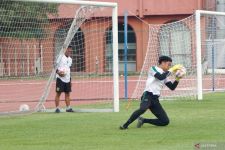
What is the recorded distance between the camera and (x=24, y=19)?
1980cm

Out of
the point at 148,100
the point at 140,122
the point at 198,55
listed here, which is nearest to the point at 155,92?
the point at 148,100

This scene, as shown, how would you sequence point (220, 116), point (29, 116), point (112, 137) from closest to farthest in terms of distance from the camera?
point (112, 137), point (220, 116), point (29, 116)

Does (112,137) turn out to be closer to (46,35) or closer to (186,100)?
(46,35)

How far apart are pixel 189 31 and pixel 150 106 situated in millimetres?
11548

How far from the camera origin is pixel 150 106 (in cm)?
1447

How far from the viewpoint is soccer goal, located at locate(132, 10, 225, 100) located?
23078mm

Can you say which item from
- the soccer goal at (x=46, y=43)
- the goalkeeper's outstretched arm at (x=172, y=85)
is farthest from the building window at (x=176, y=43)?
the goalkeeper's outstretched arm at (x=172, y=85)

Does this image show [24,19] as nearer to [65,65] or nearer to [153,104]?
[65,65]

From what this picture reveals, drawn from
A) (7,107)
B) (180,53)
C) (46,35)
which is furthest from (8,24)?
(180,53)

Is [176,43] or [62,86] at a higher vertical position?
[176,43]

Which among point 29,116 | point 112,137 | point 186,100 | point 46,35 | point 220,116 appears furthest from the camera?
point 186,100

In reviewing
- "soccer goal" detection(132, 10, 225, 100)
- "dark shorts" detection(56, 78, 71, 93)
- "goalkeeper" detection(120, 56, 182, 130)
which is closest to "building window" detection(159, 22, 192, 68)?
"soccer goal" detection(132, 10, 225, 100)

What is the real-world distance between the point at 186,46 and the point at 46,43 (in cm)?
695

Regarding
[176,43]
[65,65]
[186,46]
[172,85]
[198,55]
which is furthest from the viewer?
[186,46]
